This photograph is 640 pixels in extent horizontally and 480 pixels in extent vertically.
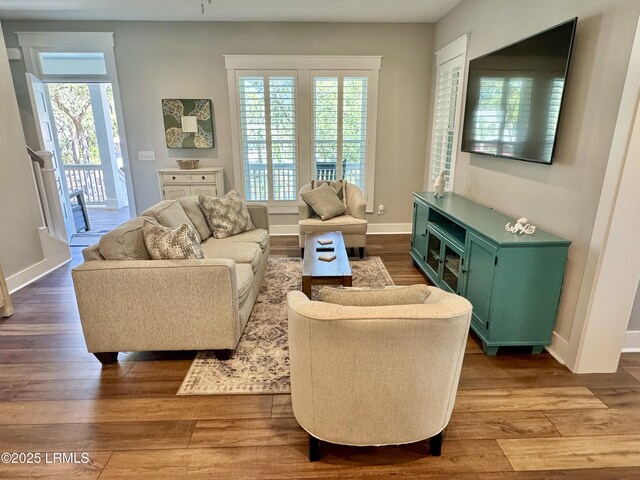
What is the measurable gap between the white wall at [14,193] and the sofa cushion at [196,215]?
1.70 meters

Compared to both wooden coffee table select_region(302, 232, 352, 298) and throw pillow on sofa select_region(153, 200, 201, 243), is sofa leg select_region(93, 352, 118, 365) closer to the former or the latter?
throw pillow on sofa select_region(153, 200, 201, 243)

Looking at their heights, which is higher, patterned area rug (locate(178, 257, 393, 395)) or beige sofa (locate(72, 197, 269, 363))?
beige sofa (locate(72, 197, 269, 363))

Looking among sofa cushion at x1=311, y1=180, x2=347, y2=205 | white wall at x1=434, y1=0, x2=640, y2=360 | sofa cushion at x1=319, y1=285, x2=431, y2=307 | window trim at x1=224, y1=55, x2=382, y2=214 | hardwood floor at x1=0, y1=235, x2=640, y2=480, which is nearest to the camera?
sofa cushion at x1=319, y1=285, x2=431, y2=307

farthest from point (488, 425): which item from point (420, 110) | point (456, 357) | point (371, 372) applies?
point (420, 110)

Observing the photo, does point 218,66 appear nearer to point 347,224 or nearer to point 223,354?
point 347,224

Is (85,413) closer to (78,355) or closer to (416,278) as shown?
(78,355)

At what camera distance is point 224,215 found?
351cm

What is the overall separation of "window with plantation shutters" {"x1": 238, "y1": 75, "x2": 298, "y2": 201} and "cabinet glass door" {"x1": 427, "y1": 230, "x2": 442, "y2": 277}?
2.36 metres

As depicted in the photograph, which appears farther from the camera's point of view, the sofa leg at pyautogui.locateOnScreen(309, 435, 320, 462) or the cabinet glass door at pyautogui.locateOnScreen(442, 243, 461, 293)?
the cabinet glass door at pyautogui.locateOnScreen(442, 243, 461, 293)

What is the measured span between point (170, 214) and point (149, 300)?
962mm

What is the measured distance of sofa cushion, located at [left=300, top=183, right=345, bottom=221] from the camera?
4293 mm

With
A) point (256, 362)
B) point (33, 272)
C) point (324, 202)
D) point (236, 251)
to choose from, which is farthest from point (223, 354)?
point (33, 272)

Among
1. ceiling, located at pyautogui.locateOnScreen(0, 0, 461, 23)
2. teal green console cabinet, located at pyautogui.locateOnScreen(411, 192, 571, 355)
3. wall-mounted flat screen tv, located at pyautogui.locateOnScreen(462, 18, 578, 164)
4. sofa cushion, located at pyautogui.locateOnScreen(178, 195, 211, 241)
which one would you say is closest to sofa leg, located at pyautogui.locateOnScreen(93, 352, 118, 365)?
sofa cushion, located at pyautogui.locateOnScreen(178, 195, 211, 241)

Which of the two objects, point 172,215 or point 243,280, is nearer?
point 243,280
